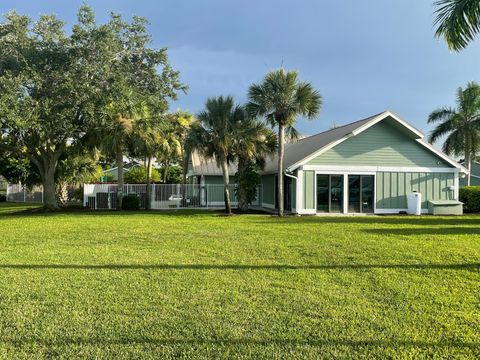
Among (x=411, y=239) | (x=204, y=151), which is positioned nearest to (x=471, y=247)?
(x=411, y=239)

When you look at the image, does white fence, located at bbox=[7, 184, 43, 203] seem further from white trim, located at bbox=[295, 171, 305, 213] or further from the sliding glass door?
the sliding glass door

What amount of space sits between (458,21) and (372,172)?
1170 centimetres

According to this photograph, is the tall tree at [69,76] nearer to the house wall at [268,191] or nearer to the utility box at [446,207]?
the house wall at [268,191]

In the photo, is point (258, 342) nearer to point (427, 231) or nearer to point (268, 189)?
point (427, 231)

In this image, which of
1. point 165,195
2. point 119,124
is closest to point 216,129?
point 119,124

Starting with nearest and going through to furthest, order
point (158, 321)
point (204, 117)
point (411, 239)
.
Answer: point (158, 321), point (411, 239), point (204, 117)

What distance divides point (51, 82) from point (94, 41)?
114 inches

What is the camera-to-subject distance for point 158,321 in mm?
4594

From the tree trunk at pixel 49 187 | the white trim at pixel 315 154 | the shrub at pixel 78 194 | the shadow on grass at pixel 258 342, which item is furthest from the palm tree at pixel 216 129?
the shrub at pixel 78 194

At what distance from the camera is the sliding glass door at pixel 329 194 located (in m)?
19.8

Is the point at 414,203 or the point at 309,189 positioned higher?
the point at 309,189

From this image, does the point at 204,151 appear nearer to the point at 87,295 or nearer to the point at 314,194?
the point at 314,194

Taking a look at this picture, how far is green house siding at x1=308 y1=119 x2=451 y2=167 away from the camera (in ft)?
65.2

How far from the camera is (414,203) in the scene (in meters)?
19.9
